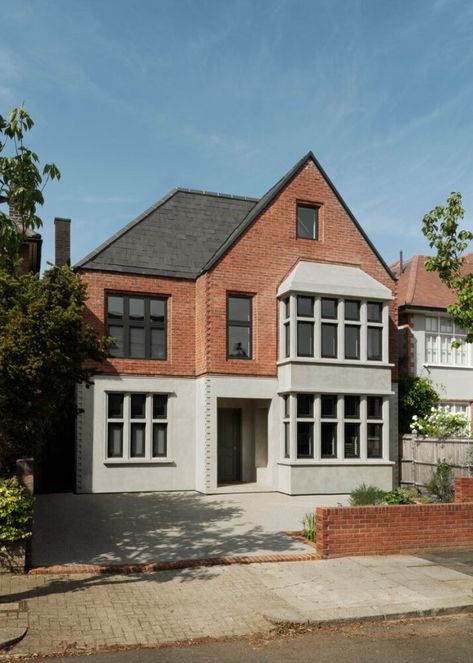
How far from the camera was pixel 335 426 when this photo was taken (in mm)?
20656

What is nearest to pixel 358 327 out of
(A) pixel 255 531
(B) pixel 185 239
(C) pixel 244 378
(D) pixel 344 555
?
(C) pixel 244 378

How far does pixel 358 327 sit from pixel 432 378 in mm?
4897

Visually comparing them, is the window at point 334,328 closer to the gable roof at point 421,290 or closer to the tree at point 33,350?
the gable roof at point 421,290

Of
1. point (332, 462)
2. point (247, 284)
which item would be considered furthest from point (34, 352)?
point (332, 462)

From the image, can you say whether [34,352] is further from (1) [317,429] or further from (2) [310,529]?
(1) [317,429]

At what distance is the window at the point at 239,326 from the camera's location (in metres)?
20.8

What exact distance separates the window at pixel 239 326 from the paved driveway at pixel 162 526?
14.0 ft

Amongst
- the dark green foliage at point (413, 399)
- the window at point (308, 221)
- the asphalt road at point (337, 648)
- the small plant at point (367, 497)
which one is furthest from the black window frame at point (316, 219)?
the asphalt road at point (337, 648)

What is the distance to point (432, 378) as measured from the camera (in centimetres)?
2444

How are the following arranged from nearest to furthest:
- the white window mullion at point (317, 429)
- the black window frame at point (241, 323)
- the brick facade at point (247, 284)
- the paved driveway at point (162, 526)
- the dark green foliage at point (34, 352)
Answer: the dark green foliage at point (34, 352)
the paved driveway at point (162, 526)
the white window mullion at point (317, 429)
the brick facade at point (247, 284)
the black window frame at point (241, 323)

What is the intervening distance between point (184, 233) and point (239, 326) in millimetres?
3688

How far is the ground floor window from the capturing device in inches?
791

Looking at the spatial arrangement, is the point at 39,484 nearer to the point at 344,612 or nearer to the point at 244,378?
the point at 244,378

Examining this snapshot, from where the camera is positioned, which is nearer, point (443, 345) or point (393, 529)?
point (393, 529)
